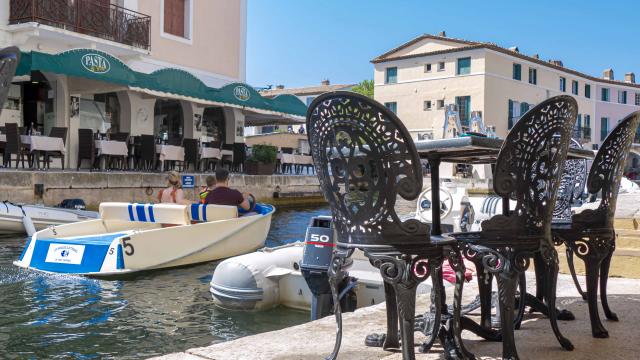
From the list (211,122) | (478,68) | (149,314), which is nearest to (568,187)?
(149,314)

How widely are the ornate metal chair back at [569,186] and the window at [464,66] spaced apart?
4243 centimetres

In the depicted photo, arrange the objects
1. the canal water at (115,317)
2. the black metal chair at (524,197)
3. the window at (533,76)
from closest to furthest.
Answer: the black metal chair at (524,197), the canal water at (115,317), the window at (533,76)

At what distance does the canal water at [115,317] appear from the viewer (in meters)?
5.41


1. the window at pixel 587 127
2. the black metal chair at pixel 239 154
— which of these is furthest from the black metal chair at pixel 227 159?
the window at pixel 587 127

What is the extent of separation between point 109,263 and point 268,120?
19441 mm

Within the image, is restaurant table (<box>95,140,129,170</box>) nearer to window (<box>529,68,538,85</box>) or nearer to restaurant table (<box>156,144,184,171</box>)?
restaurant table (<box>156,144,184,171</box>)

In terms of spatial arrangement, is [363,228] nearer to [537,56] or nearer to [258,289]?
[258,289]

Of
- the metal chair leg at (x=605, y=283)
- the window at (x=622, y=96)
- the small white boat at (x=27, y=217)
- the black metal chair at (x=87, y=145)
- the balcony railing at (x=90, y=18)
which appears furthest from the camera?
the window at (x=622, y=96)

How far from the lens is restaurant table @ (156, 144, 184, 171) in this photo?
18.4 meters

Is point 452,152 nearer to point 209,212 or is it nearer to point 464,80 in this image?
point 209,212

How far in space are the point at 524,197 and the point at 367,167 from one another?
78 cm

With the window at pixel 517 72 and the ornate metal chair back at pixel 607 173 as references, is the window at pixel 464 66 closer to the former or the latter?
the window at pixel 517 72

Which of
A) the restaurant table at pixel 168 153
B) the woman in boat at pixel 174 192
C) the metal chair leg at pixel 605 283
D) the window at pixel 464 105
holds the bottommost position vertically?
the metal chair leg at pixel 605 283

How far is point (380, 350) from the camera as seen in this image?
3.17 meters
